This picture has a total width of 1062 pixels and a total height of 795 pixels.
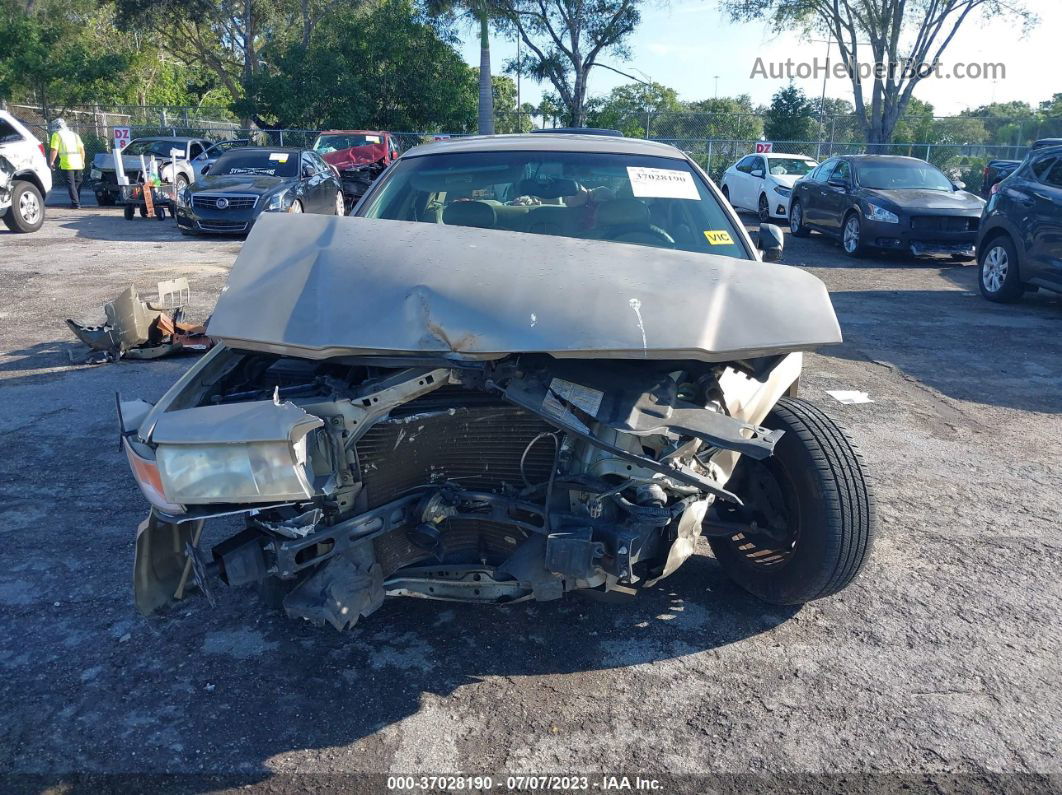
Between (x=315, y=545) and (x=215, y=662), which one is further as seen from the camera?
(x=215, y=662)

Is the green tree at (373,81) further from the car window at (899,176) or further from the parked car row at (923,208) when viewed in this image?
the car window at (899,176)

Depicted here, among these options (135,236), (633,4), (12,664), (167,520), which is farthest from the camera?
Answer: (633,4)

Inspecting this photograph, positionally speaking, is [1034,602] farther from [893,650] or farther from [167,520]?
[167,520]

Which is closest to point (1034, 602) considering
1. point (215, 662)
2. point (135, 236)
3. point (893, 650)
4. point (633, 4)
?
point (893, 650)

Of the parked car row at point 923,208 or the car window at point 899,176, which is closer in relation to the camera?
the parked car row at point 923,208

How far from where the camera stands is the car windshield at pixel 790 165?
1848 cm

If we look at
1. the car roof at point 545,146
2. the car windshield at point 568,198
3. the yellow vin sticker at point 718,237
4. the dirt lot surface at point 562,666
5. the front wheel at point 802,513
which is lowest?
the dirt lot surface at point 562,666

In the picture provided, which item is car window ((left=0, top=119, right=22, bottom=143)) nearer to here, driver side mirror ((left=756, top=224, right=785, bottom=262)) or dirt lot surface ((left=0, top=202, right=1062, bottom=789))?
dirt lot surface ((left=0, top=202, right=1062, bottom=789))

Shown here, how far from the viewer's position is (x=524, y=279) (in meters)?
2.82

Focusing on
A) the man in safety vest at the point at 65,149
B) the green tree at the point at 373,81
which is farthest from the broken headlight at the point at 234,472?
the green tree at the point at 373,81

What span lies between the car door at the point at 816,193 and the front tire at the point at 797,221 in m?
0.17

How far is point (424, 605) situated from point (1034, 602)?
8.36 ft

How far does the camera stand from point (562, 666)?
3.16m

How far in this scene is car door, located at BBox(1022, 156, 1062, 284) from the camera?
8836 mm
